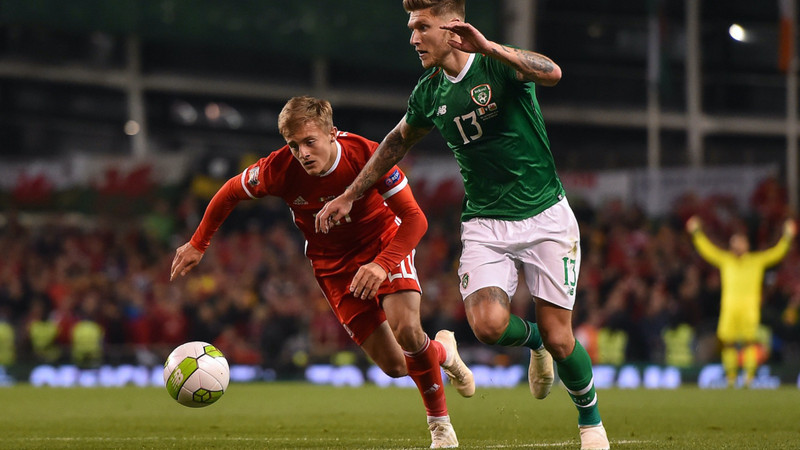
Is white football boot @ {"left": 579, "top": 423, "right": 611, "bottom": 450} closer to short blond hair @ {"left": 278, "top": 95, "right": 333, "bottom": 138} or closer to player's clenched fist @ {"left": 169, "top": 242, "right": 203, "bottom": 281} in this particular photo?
short blond hair @ {"left": 278, "top": 95, "right": 333, "bottom": 138}

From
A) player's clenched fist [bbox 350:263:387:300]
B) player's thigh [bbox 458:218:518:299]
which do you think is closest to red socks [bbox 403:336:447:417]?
player's thigh [bbox 458:218:518:299]

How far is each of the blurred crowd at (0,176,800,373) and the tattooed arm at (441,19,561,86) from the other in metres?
11.6

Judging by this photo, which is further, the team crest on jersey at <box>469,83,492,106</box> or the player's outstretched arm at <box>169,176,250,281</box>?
the player's outstretched arm at <box>169,176,250,281</box>

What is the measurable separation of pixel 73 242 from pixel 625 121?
54.8 feet

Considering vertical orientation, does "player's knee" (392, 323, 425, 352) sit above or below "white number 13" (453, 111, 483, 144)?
below

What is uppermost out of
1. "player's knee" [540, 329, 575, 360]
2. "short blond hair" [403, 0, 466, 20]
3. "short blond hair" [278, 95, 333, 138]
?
"short blond hair" [403, 0, 466, 20]

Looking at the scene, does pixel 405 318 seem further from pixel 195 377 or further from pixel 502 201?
pixel 195 377

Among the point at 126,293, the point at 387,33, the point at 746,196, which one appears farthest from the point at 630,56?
the point at 126,293

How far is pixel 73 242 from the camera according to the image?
78.2 ft

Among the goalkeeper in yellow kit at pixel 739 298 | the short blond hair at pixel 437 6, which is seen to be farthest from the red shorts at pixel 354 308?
the goalkeeper in yellow kit at pixel 739 298

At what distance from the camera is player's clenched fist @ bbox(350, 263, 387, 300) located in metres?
6.29

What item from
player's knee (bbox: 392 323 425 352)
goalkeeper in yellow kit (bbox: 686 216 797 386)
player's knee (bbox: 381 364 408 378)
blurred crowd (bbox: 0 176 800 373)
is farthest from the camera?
blurred crowd (bbox: 0 176 800 373)

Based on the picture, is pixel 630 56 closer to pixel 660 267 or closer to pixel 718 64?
pixel 718 64

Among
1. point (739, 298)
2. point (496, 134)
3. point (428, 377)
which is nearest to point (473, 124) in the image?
point (496, 134)
